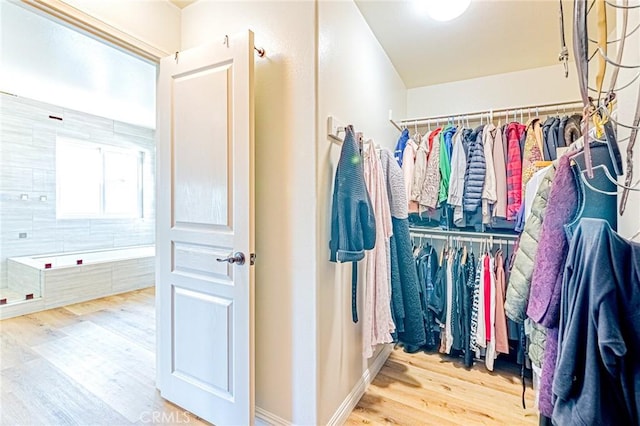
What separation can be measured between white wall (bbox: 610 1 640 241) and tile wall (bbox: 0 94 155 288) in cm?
547

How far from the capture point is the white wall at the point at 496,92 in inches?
93.7

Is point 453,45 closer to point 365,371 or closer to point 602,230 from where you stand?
point 602,230

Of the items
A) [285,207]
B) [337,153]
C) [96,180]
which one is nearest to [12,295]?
[96,180]

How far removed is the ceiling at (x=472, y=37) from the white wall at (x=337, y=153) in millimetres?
183

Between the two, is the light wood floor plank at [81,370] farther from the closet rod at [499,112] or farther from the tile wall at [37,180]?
the closet rod at [499,112]

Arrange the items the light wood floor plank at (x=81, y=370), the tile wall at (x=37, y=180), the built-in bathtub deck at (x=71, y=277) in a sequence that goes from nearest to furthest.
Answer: the light wood floor plank at (x=81, y=370) → the built-in bathtub deck at (x=71, y=277) → the tile wall at (x=37, y=180)

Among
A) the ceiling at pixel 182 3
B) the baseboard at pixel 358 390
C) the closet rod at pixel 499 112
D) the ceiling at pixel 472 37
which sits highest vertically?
the ceiling at pixel 182 3

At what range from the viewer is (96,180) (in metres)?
4.54

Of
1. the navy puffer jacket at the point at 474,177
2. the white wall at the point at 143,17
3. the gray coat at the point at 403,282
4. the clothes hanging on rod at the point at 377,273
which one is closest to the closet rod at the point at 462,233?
the navy puffer jacket at the point at 474,177

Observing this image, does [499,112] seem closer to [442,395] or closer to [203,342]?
[442,395]

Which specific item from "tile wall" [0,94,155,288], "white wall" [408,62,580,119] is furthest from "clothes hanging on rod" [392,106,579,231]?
"tile wall" [0,94,155,288]

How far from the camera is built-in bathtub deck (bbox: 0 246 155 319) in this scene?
3297 millimetres

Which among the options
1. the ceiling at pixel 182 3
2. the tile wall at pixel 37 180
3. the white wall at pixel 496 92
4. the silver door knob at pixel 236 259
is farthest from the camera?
the tile wall at pixel 37 180

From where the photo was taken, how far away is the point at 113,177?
477 cm
